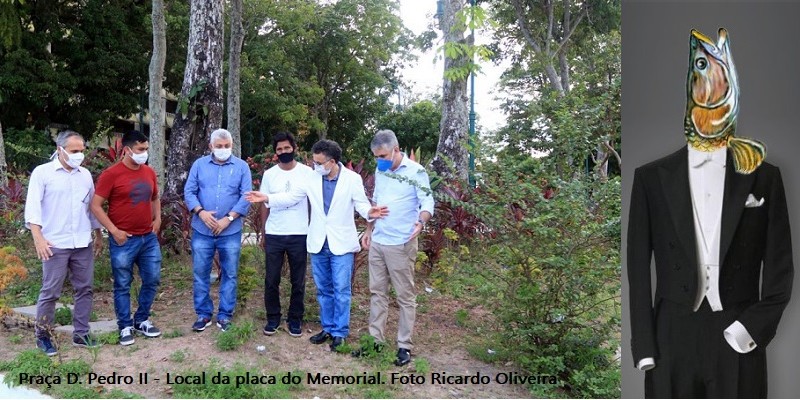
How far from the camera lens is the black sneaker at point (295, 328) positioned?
4875 mm

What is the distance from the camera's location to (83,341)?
4.54 m

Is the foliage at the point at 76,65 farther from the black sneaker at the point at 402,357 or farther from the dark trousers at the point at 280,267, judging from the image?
the black sneaker at the point at 402,357

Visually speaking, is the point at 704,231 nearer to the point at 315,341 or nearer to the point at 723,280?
the point at 723,280

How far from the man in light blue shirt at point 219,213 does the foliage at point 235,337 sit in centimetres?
20

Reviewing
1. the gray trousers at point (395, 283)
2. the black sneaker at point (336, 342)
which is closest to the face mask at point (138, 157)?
the gray trousers at point (395, 283)

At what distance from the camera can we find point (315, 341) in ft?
15.6

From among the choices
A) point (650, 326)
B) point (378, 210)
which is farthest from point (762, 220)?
point (378, 210)

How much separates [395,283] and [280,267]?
0.93 metres

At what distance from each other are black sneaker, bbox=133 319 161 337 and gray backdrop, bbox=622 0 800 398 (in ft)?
11.0

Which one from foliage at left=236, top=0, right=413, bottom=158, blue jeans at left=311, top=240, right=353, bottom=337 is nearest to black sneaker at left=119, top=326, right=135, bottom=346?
blue jeans at left=311, top=240, right=353, bottom=337

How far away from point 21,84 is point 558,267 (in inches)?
665

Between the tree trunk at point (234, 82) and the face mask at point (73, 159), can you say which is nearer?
the face mask at point (73, 159)

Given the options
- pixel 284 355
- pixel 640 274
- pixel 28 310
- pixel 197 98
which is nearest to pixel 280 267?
pixel 284 355

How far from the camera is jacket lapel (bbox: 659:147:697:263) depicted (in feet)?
10.3
